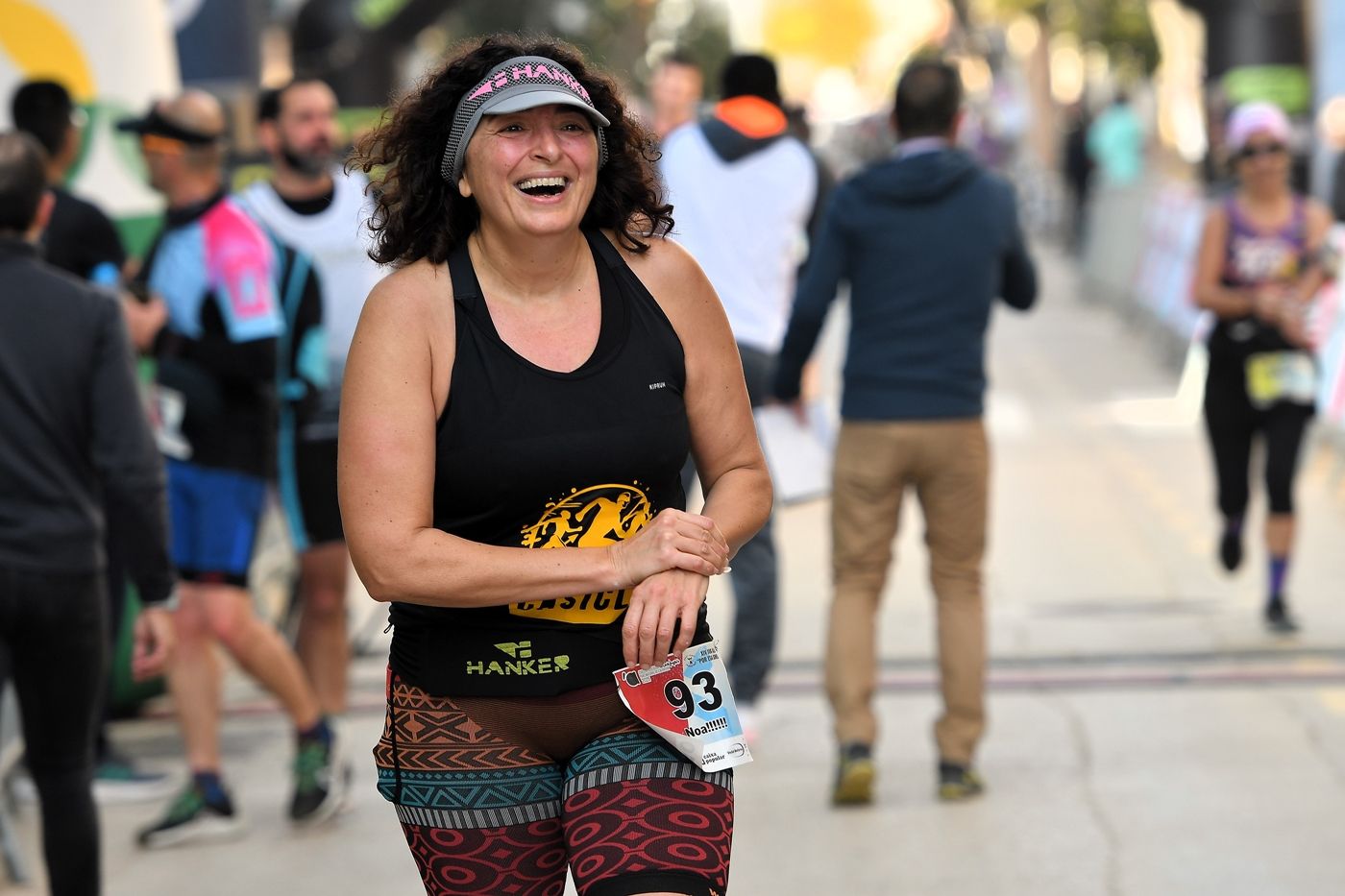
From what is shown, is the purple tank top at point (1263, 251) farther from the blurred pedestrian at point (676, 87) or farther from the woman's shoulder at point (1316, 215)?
the blurred pedestrian at point (676, 87)

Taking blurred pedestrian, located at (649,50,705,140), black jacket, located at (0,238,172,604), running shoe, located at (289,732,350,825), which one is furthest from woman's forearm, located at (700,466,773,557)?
blurred pedestrian, located at (649,50,705,140)

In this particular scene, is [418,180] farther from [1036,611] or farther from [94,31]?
[1036,611]

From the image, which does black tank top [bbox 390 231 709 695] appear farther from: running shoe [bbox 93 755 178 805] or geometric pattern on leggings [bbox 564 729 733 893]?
running shoe [bbox 93 755 178 805]

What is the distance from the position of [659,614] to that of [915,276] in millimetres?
3079

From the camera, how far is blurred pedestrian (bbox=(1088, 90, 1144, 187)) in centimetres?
2647

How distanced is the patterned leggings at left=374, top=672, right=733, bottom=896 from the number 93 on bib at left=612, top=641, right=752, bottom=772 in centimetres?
4

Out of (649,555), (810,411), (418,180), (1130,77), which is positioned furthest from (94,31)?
(1130,77)

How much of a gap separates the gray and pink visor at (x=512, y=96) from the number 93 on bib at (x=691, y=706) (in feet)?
2.54

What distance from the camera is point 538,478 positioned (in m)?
2.95

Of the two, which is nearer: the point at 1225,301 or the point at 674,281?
the point at 674,281

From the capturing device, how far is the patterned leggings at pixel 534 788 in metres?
2.94

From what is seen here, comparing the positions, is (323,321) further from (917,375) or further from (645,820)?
(645,820)

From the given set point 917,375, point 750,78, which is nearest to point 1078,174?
point 750,78

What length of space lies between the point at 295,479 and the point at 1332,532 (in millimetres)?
5663
